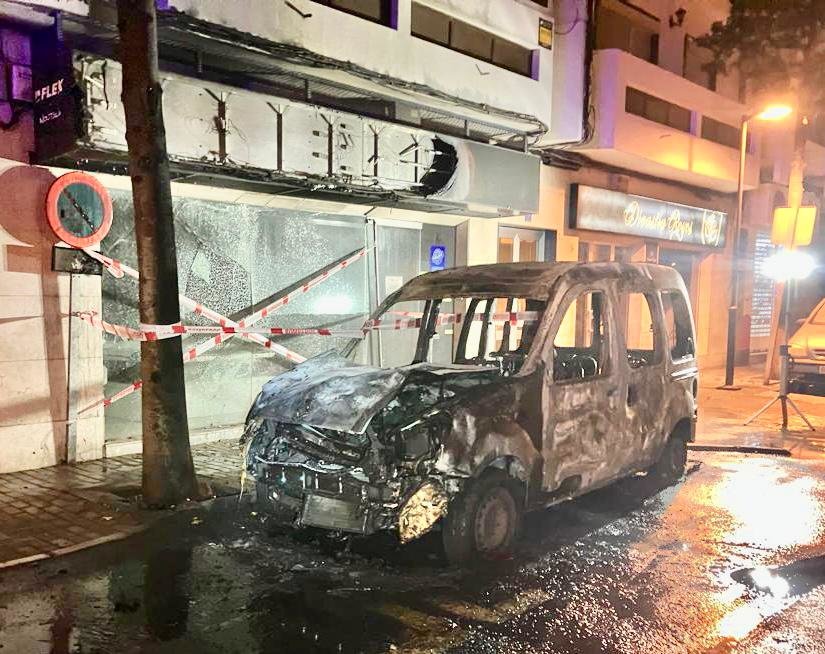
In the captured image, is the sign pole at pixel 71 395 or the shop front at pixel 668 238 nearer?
the sign pole at pixel 71 395

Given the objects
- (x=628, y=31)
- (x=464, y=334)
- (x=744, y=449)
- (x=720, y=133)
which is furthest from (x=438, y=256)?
(x=720, y=133)

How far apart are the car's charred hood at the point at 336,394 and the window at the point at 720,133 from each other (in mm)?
15039

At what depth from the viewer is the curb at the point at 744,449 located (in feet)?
29.7

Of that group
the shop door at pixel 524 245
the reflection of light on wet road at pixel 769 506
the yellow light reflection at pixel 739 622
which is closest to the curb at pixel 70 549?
the yellow light reflection at pixel 739 622

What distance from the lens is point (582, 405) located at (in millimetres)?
5840

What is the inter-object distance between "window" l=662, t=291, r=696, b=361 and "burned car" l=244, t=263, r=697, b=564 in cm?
37

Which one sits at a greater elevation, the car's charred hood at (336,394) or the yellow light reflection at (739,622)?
the car's charred hood at (336,394)

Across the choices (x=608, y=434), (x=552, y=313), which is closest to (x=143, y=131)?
(x=552, y=313)

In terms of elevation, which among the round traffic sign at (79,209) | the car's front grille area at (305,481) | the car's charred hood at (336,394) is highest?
the round traffic sign at (79,209)

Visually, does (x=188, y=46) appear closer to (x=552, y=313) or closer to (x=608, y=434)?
(x=552, y=313)

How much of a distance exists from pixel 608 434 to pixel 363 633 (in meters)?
2.97

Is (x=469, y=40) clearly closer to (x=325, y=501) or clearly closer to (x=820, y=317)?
(x=820, y=317)

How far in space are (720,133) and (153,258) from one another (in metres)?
16.7

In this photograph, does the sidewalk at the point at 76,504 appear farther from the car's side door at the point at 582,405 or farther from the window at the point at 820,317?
the window at the point at 820,317
